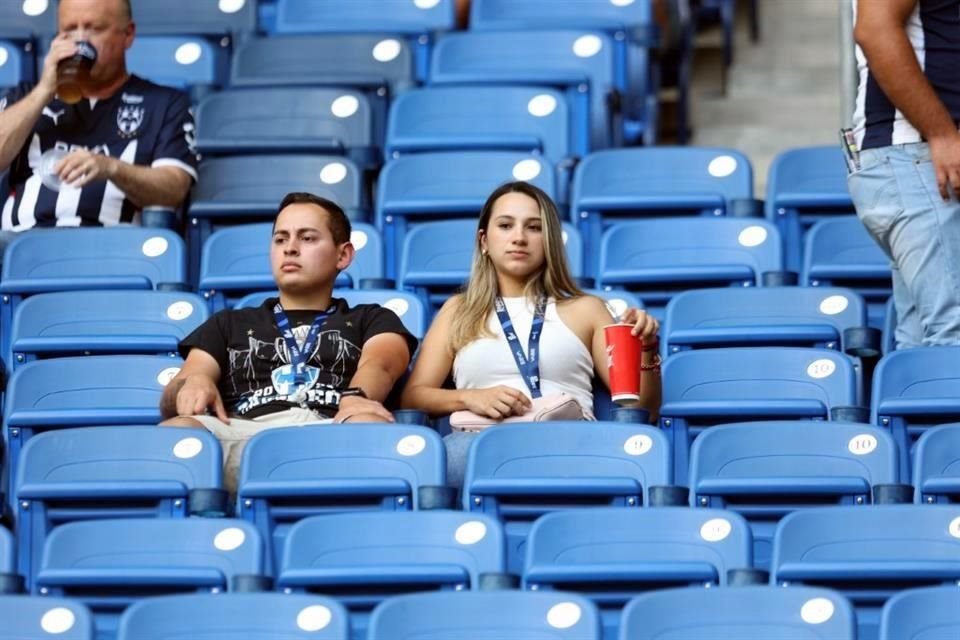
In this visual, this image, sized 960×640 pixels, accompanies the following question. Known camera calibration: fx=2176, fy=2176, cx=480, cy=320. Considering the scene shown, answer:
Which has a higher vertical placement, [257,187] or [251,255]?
[257,187]

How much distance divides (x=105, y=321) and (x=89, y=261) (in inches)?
12.3

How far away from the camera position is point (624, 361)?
4.36 m

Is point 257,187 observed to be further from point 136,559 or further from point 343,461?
point 136,559

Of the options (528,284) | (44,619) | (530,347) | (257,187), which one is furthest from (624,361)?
(257,187)

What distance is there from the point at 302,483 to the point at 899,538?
109 cm

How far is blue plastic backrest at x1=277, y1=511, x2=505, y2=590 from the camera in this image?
368 centimetres

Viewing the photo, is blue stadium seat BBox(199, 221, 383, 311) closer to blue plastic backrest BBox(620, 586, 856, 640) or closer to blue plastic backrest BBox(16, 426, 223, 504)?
blue plastic backrest BBox(16, 426, 223, 504)

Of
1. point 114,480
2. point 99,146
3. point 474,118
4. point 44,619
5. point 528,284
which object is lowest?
point 44,619

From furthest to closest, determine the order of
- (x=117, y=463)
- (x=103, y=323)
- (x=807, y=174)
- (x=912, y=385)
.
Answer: (x=807, y=174), (x=103, y=323), (x=912, y=385), (x=117, y=463)

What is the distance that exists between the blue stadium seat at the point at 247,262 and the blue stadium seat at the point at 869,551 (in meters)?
1.83

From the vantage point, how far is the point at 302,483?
4.03 meters

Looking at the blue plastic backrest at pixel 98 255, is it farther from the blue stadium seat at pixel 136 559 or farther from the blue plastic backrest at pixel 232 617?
the blue plastic backrest at pixel 232 617

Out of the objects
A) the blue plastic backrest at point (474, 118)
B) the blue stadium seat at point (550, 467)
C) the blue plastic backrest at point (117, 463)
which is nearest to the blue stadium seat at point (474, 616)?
the blue stadium seat at point (550, 467)

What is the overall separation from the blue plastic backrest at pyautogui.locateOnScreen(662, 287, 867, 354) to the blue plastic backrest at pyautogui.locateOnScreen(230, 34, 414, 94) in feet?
6.22
